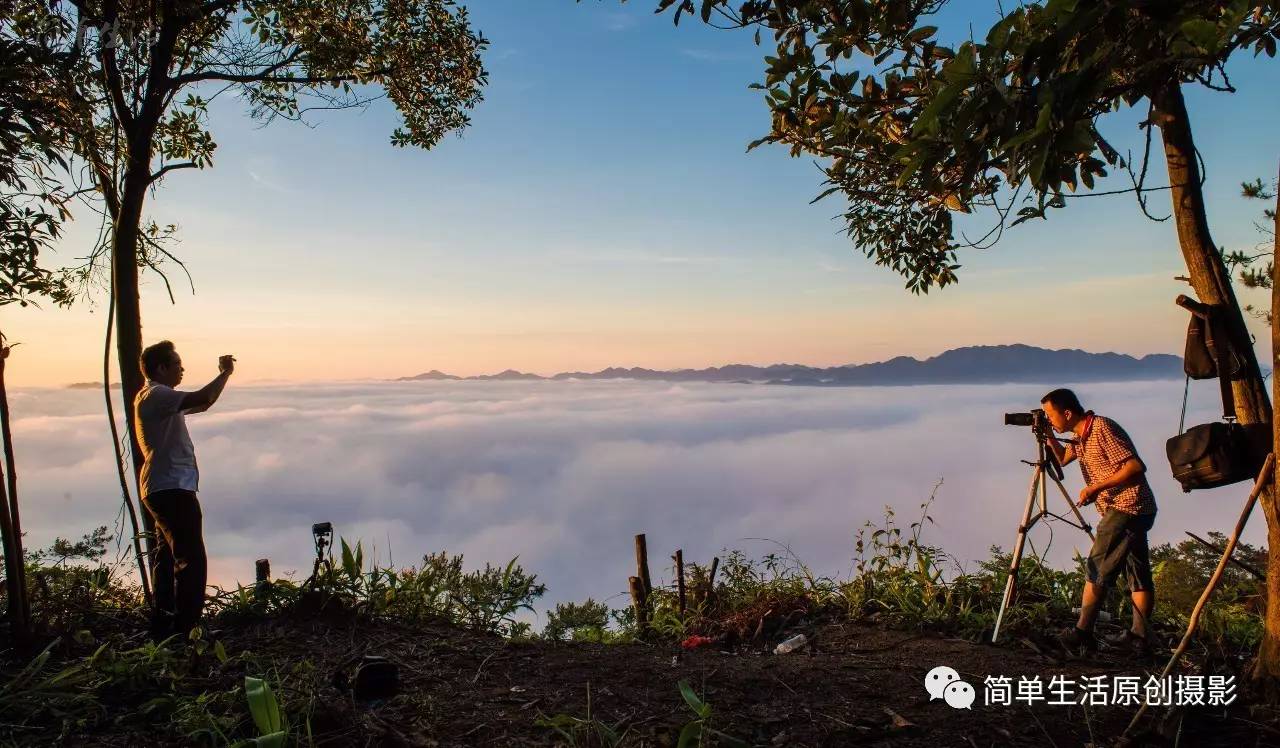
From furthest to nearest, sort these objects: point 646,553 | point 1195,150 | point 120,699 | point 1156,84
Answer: point 646,553, point 1195,150, point 1156,84, point 120,699

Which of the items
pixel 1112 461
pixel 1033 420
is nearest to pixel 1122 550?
pixel 1112 461

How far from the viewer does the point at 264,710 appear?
151 inches

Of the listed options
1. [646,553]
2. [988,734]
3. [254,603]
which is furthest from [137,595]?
[988,734]

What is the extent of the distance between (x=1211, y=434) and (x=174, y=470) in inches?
276

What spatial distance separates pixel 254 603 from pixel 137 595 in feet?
4.31

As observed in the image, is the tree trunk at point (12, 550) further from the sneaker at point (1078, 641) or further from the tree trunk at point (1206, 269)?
the tree trunk at point (1206, 269)

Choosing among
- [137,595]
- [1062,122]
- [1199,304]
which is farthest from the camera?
[137,595]

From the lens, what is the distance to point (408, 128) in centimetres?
930

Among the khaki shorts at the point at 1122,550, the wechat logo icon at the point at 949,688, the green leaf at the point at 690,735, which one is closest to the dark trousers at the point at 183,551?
the green leaf at the point at 690,735

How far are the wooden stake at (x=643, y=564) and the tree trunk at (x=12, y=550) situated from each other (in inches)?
199

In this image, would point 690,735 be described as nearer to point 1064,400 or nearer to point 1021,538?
point 1021,538

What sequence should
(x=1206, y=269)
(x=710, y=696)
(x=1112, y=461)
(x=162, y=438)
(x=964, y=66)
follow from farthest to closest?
1. (x=1112, y=461)
2. (x=162, y=438)
3. (x=1206, y=269)
4. (x=710, y=696)
5. (x=964, y=66)

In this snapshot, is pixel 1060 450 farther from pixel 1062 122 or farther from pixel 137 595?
pixel 137 595

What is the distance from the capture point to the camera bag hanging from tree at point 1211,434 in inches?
193
